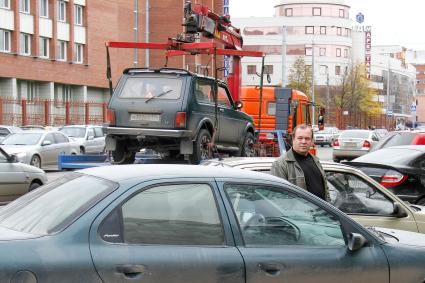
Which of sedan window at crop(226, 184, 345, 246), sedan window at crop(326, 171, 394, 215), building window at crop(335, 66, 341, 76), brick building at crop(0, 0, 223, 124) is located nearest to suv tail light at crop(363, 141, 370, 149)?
brick building at crop(0, 0, 223, 124)

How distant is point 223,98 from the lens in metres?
13.4

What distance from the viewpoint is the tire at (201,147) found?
1177 centimetres

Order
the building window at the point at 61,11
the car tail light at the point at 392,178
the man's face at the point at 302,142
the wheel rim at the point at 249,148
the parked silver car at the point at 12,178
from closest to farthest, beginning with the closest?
1. the man's face at the point at 302,142
2. the car tail light at the point at 392,178
3. the parked silver car at the point at 12,178
4. the wheel rim at the point at 249,148
5. the building window at the point at 61,11

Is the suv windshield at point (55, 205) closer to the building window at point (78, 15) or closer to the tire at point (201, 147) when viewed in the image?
the tire at point (201, 147)

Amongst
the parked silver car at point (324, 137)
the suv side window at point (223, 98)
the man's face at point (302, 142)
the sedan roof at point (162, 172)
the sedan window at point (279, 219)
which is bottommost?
the parked silver car at point (324, 137)

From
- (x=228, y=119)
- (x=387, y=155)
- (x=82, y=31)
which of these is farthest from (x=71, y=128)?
(x=82, y=31)

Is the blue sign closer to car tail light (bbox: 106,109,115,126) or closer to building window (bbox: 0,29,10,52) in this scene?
building window (bbox: 0,29,10,52)

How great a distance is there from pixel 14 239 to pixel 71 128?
25190 millimetres

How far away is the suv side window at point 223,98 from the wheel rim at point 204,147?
1.09 m

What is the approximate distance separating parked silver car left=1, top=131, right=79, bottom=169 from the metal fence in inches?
745

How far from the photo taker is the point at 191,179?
14.6 feet

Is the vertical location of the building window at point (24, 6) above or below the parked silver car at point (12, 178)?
above

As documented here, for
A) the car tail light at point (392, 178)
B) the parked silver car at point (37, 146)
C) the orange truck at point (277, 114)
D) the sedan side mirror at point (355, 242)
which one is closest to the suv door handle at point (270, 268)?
the sedan side mirror at point (355, 242)

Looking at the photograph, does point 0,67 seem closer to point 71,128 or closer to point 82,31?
point 82,31
